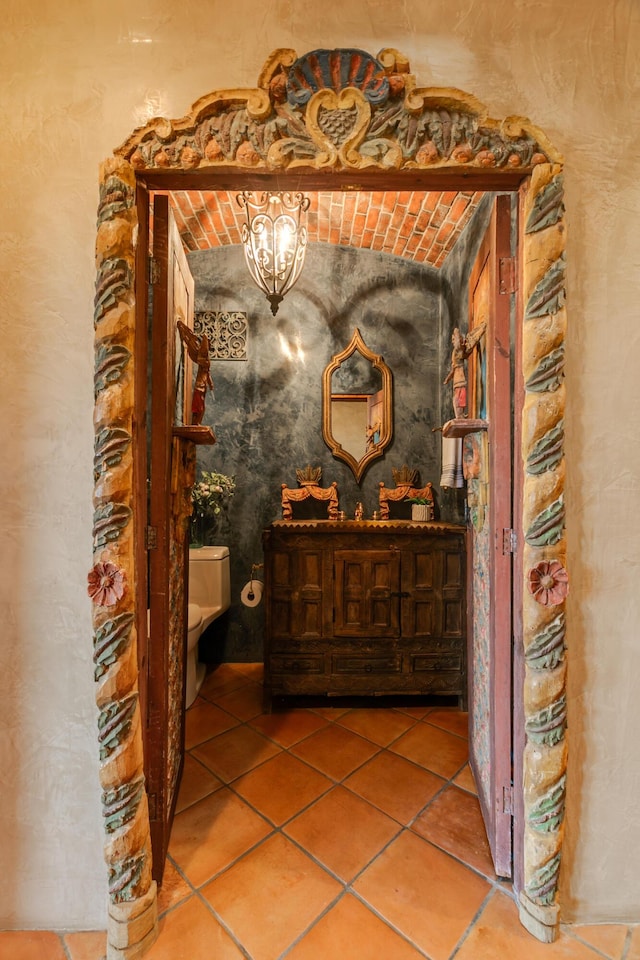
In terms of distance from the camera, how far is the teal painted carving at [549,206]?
1103mm

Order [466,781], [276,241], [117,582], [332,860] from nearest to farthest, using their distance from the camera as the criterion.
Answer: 1. [117,582]
2. [332,860]
3. [466,781]
4. [276,241]

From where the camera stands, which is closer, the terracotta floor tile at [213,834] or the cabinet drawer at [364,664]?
the terracotta floor tile at [213,834]

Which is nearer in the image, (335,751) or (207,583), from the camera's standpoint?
(335,751)

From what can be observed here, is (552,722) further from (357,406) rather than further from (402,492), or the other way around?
(357,406)

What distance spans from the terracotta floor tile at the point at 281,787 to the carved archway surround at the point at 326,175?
0.58 meters

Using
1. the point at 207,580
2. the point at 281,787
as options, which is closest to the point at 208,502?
the point at 207,580

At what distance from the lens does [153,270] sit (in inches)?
49.9

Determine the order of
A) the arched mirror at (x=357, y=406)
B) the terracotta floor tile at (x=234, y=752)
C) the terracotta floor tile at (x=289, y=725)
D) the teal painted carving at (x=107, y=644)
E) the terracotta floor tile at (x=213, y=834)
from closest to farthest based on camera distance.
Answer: the teal painted carving at (x=107, y=644)
the terracotta floor tile at (x=213, y=834)
the terracotta floor tile at (x=234, y=752)
the terracotta floor tile at (x=289, y=725)
the arched mirror at (x=357, y=406)

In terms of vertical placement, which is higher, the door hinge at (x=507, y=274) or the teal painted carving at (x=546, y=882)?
the door hinge at (x=507, y=274)

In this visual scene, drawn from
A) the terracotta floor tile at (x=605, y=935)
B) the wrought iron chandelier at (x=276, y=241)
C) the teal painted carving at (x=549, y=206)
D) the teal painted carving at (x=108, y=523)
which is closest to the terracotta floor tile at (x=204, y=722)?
the teal painted carving at (x=108, y=523)

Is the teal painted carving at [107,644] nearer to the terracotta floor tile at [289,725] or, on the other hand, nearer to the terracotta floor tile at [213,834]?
the terracotta floor tile at [213,834]

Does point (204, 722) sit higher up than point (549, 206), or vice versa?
point (549, 206)

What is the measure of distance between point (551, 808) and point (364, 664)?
1.31 meters

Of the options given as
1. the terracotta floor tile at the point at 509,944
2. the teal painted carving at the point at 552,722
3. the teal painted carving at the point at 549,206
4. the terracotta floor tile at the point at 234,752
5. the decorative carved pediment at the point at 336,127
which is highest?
the decorative carved pediment at the point at 336,127
